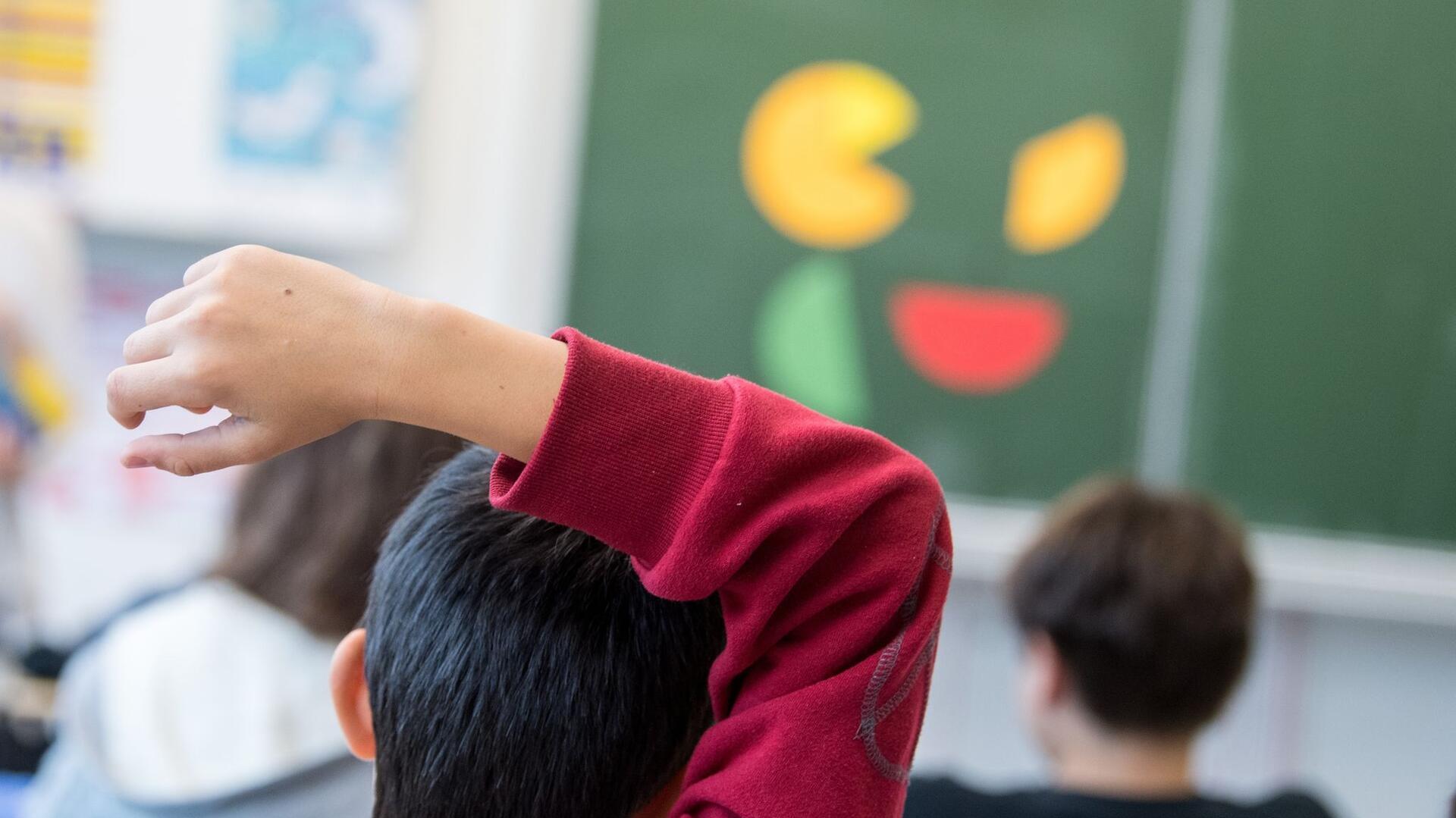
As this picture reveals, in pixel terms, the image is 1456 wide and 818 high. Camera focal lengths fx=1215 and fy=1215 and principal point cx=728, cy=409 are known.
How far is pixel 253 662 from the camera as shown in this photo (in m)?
1.21

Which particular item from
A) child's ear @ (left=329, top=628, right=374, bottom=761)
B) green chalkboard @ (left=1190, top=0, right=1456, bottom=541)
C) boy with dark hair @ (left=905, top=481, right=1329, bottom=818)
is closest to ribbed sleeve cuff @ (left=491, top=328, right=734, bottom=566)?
child's ear @ (left=329, top=628, right=374, bottom=761)

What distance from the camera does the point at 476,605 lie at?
58 cm

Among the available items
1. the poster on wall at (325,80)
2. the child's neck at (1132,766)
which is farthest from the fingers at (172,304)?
the poster on wall at (325,80)

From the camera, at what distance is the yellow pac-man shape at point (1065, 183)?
6.12 feet

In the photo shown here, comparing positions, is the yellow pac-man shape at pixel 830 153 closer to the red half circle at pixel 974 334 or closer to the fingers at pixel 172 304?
the red half circle at pixel 974 334

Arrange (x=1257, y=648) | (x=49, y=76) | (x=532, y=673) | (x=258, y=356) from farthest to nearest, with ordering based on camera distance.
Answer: (x=49, y=76) → (x=1257, y=648) → (x=532, y=673) → (x=258, y=356)

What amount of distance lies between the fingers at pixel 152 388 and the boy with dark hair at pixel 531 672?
0.20 meters

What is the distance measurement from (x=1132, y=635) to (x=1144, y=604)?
4 centimetres

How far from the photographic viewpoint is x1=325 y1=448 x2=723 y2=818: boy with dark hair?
57 centimetres

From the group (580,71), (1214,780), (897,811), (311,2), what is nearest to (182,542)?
(311,2)

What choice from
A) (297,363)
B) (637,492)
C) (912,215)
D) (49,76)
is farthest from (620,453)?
(49,76)

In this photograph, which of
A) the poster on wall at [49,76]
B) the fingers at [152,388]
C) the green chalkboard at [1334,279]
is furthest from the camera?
the poster on wall at [49,76]

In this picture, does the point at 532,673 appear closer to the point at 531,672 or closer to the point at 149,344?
the point at 531,672

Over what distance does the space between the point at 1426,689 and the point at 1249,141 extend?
36.7 inches
